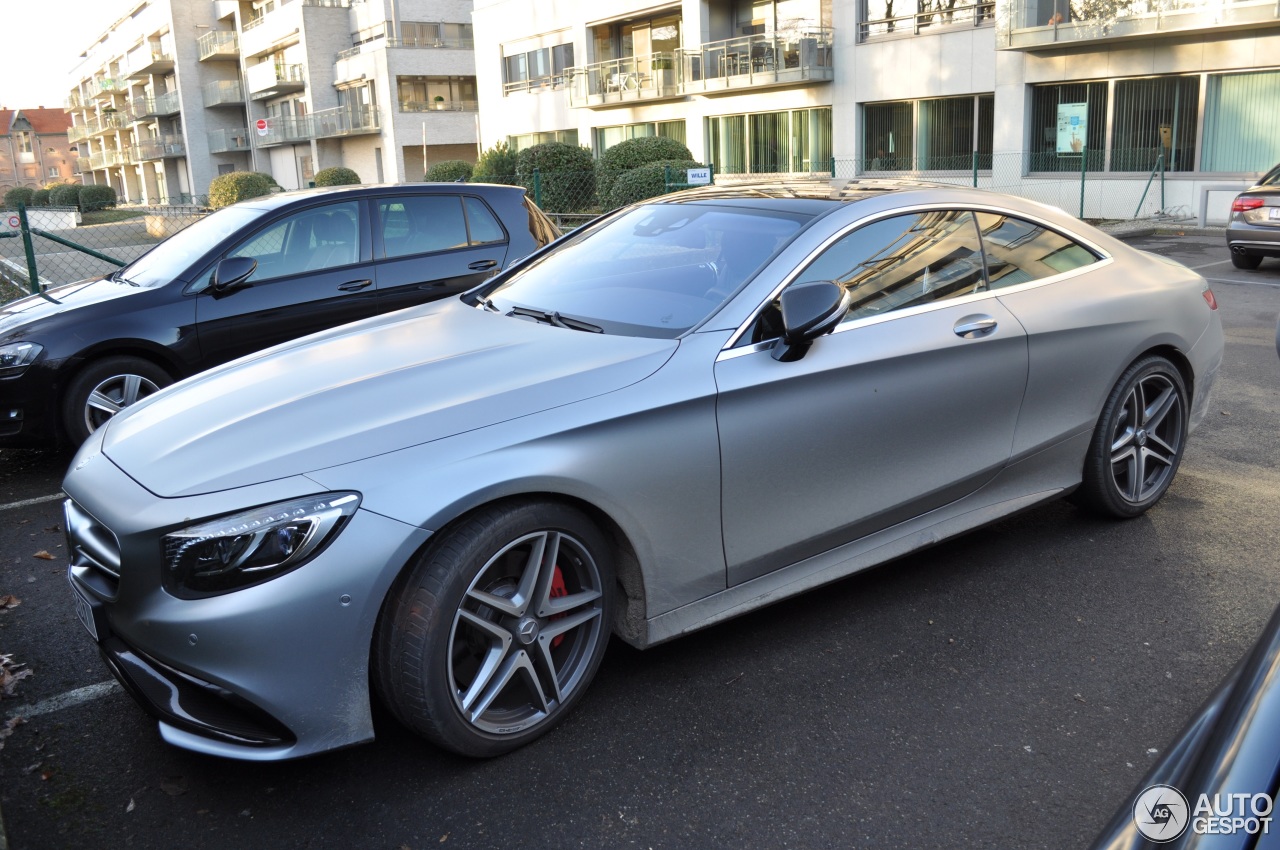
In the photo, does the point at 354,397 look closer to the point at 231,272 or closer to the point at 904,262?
the point at 904,262

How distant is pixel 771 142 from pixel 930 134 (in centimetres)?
590

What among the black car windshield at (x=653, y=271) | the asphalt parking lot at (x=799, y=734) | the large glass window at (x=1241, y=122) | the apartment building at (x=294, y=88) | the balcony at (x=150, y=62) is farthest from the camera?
the balcony at (x=150, y=62)

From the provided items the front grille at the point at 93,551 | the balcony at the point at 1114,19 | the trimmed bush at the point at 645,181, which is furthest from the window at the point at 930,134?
the front grille at the point at 93,551

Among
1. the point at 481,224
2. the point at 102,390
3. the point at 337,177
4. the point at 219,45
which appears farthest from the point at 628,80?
the point at 219,45

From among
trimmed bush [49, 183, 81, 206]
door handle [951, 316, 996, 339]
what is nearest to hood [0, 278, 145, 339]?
door handle [951, 316, 996, 339]

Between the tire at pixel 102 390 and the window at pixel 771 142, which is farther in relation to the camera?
the window at pixel 771 142

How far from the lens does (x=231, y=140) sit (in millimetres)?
66188

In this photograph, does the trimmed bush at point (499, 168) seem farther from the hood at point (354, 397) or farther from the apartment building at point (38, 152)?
the apartment building at point (38, 152)

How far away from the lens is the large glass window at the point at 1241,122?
20.5 m

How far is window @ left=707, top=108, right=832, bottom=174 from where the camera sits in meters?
29.8

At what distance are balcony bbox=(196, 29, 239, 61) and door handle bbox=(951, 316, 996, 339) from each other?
70.1 meters

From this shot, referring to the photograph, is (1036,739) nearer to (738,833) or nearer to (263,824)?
(738,833)

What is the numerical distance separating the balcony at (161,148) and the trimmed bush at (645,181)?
56725mm

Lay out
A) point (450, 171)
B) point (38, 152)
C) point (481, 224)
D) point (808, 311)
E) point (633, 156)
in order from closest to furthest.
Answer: point (808, 311) < point (481, 224) < point (633, 156) < point (450, 171) < point (38, 152)
